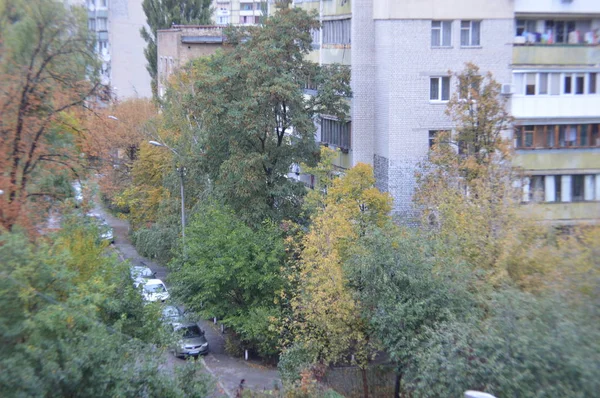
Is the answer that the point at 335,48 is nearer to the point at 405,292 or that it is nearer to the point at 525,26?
the point at 525,26

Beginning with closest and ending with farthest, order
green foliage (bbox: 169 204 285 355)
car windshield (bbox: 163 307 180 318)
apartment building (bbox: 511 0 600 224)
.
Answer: car windshield (bbox: 163 307 180 318) → green foliage (bbox: 169 204 285 355) → apartment building (bbox: 511 0 600 224)

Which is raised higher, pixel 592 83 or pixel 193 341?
pixel 592 83

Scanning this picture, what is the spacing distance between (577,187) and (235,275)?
12168 mm

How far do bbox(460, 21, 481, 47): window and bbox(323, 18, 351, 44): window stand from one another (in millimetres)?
4029

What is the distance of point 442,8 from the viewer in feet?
75.0

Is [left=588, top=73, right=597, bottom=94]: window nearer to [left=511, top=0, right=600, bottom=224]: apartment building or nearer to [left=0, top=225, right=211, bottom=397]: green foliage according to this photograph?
[left=511, top=0, right=600, bottom=224]: apartment building

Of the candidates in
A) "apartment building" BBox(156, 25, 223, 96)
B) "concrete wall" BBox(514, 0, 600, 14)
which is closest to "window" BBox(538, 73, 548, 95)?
"concrete wall" BBox(514, 0, 600, 14)

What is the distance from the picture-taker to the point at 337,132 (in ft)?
86.0

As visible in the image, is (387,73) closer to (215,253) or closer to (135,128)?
(215,253)

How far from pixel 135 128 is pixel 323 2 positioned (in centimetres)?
1601

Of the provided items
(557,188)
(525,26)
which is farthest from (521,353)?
(525,26)

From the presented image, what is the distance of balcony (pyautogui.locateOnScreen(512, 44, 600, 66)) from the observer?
73.8ft

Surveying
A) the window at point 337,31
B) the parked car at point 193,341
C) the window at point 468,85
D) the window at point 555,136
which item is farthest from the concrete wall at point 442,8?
the parked car at point 193,341

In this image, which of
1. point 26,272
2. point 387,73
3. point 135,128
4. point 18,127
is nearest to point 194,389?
point 26,272
